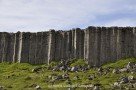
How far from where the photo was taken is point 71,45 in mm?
145500

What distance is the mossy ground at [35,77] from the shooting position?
113m

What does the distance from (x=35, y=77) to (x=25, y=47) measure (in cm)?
3010

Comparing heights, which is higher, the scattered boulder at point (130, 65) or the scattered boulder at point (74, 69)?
the scattered boulder at point (130, 65)

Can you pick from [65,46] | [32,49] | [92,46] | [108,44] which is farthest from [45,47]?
[108,44]

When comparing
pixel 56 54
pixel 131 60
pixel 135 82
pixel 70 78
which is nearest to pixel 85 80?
pixel 70 78

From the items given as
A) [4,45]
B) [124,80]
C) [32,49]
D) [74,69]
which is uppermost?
[4,45]

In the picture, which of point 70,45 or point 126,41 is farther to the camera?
point 70,45

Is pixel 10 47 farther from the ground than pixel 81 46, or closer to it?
closer to it

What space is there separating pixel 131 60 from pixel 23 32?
36427mm

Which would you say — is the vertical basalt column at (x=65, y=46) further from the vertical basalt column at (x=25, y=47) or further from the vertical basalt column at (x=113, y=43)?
the vertical basalt column at (x=113, y=43)

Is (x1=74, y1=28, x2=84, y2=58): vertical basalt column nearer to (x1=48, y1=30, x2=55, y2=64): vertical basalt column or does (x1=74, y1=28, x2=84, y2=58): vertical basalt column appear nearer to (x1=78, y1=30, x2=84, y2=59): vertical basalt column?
(x1=78, y1=30, x2=84, y2=59): vertical basalt column

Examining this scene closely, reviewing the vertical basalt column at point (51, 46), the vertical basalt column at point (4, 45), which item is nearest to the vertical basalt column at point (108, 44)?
the vertical basalt column at point (51, 46)

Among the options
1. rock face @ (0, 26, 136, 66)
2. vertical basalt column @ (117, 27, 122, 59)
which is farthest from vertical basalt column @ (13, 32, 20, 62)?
→ vertical basalt column @ (117, 27, 122, 59)

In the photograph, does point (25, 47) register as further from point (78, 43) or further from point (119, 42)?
point (119, 42)
